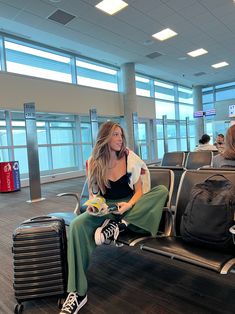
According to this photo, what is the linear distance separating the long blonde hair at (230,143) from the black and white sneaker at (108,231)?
1130 millimetres

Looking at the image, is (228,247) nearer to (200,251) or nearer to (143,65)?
(200,251)

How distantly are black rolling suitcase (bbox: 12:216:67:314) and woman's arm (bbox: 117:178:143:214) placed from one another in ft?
1.53

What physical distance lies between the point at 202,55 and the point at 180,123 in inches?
205

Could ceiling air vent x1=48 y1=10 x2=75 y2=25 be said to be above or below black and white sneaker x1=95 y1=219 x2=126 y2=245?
above

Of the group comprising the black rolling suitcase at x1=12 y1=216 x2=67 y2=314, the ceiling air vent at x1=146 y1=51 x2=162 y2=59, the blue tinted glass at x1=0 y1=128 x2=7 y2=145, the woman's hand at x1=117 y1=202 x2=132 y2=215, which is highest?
the ceiling air vent at x1=146 y1=51 x2=162 y2=59

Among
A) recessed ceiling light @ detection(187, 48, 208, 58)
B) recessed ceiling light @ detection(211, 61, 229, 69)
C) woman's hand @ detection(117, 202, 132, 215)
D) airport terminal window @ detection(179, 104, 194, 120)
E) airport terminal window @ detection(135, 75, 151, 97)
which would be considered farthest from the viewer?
airport terminal window @ detection(179, 104, 194, 120)

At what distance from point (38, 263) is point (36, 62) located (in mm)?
7068

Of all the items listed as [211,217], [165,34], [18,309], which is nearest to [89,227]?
[18,309]

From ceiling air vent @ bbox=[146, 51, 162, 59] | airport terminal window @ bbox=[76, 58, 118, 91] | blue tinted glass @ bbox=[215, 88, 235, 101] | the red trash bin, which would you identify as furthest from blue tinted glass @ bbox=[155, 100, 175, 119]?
the red trash bin

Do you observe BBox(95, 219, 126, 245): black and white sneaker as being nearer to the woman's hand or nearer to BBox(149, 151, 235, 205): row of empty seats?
the woman's hand

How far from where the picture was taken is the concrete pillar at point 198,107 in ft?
42.4

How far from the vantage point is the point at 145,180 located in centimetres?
208

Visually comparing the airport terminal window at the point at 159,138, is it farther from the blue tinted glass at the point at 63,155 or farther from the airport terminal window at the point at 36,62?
the airport terminal window at the point at 36,62

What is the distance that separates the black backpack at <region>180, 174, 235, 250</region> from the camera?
1.44 meters
